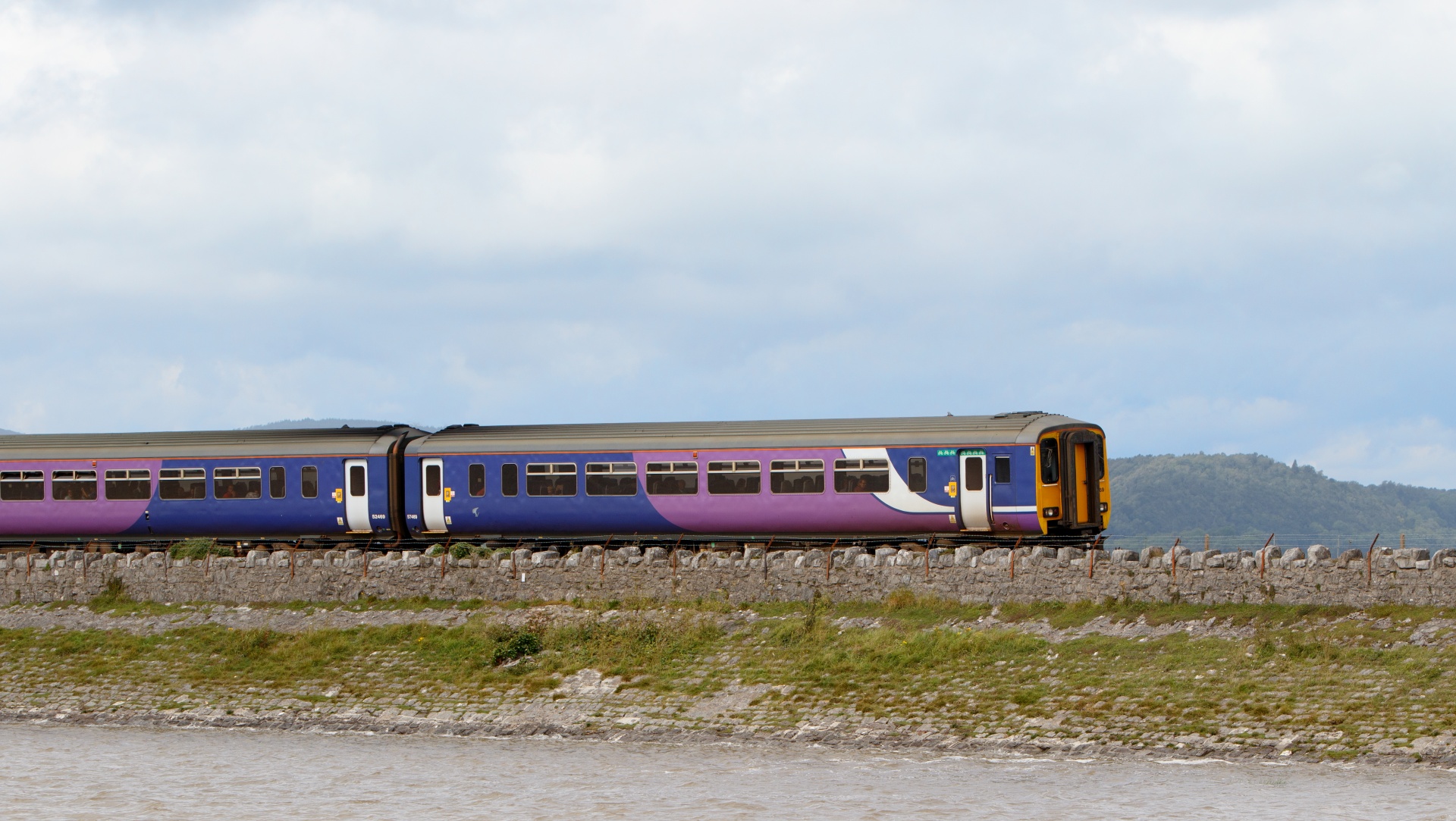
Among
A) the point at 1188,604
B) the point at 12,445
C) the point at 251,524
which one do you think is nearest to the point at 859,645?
the point at 1188,604

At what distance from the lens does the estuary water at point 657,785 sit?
19.1 meters

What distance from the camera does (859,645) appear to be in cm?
2823

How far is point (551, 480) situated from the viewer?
121 ft

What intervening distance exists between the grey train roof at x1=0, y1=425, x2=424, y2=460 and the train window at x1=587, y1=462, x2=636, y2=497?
569cm

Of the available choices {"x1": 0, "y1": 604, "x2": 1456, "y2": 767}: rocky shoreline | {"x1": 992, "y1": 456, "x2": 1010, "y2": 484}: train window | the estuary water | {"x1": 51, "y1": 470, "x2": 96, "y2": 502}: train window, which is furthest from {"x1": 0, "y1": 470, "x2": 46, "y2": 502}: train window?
{"x1": 992, "y1": 456, "x2": 1010, "y2": 484}: train window

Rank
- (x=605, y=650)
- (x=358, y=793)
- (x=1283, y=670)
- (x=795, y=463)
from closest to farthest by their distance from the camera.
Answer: (x=358, y=793)
(x=1283, y=670)
(x=605, y=650)
(x=795, y=463)

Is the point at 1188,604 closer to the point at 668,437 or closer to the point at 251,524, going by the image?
the point at 668,437

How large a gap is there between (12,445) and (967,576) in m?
26.2

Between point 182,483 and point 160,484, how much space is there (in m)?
0.63

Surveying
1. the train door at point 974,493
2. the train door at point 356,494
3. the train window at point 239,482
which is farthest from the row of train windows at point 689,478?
the train window at point 239,482

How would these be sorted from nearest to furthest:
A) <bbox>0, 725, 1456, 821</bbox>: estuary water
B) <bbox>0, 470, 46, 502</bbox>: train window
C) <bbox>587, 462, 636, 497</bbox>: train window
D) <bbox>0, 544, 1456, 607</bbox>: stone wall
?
<bbox>0, 725, 1456, 821</bbox>: estuary water
<bbox>0, 544, 1456, 607</bbox>: stone wall
<bbox>587, 462, 636, 497</bbox>: train window
<bbox>0, 470, 46, 502</bbox>: train window

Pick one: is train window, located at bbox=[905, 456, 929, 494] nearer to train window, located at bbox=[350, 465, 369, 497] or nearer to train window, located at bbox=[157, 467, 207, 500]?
train window, located at bbox=[350, 465, 369, 497]

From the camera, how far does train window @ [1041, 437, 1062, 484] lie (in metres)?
33.2

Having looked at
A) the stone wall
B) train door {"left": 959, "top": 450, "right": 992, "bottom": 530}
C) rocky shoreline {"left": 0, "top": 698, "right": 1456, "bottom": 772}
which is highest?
train door {"left": 959, "top": 450, "right": 992, "bottom": 530}
